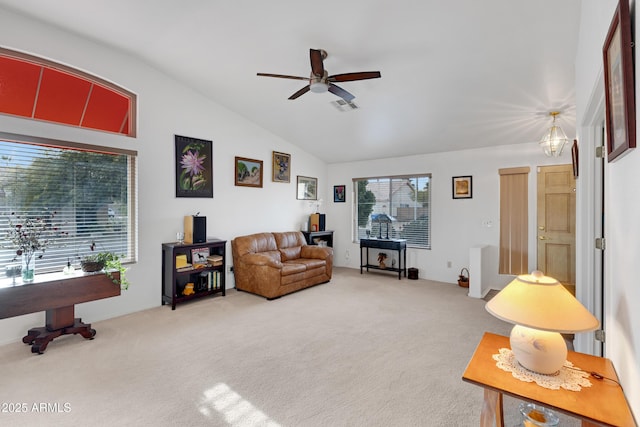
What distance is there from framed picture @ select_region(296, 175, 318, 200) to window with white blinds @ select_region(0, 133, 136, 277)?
10.5 feet

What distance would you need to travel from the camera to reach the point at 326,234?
675cm

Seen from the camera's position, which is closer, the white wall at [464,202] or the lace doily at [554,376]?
the lace doily at [554,376]

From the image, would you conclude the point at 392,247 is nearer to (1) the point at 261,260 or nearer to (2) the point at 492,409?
(1) the point at 261,260

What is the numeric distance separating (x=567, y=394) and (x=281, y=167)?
17.6 feet

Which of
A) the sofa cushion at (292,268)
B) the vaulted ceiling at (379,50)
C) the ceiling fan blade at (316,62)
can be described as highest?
the vaulted ceiling at (379,50)

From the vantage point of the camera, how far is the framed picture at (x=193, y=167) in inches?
173

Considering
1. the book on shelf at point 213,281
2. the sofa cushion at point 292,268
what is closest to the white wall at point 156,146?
the book on shelf at point 213,281

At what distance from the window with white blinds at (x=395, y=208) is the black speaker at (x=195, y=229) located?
133 inches

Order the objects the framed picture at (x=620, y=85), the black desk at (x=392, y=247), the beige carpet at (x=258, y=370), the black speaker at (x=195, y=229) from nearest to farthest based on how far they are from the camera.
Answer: the framed picture at (x=620, y=85) → the beige carpet at (x=258, y=370) → the black speaker at (x=195, y=229) → the black desk at (x=392, y=247)

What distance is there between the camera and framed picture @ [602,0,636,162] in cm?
108

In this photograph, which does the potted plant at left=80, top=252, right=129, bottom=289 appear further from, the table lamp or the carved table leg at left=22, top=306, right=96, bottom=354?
the table lamp

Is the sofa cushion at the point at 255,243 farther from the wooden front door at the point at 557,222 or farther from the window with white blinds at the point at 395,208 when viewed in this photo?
the wooden front door at the point at 557,222

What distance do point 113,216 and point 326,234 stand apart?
4.02 metres

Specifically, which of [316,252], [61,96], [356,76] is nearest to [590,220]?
[356,76]
